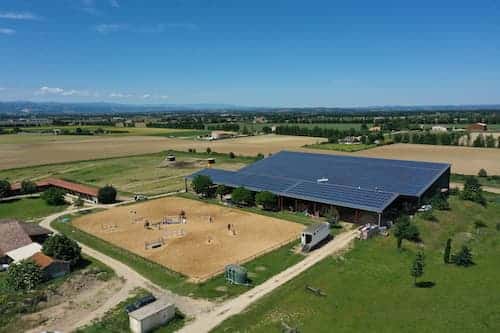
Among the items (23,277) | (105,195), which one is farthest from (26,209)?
(23,277)

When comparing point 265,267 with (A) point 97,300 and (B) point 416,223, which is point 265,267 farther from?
(B) point 416,223

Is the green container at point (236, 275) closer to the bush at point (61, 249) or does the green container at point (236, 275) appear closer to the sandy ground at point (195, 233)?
the sandy ground at point (195, 233)

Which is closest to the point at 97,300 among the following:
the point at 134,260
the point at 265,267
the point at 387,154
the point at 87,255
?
the point at 134,260

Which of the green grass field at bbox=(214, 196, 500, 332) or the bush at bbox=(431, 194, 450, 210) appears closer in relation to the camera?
the green grass field at bbox=(214, 196, 500, 332)

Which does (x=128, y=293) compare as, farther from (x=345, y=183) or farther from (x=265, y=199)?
(x=345, y=183)

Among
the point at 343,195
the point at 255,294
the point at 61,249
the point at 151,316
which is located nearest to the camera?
the point at 151,316

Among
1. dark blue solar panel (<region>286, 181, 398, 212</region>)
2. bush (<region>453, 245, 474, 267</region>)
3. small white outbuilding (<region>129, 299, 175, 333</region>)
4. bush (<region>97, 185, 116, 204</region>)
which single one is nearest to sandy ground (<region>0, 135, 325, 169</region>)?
bush (<region>97, 185, 116, 204</region>)

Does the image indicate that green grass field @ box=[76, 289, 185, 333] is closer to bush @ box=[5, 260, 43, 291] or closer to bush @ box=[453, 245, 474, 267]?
bush @ box=[5, 260, 43, 291]
